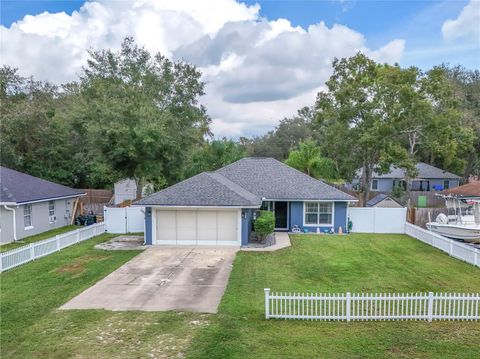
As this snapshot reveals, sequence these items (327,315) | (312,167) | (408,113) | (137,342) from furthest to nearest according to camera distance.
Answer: (312,167) < (408,113) < (327,315) < (137,342)

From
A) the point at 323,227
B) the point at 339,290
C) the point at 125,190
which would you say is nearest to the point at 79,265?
the point at 339,290

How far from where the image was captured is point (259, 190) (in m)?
23.1

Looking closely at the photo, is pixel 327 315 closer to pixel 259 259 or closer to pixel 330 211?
pixel 259 259

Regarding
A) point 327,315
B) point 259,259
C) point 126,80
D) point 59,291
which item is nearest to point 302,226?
point 259,259

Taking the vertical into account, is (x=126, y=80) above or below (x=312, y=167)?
above

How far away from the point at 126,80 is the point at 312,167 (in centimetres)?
1909

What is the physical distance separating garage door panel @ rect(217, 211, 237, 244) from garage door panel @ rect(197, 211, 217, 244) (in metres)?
0.26

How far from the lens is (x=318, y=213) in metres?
22.3

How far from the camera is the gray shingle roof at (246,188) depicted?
1856 centimetres

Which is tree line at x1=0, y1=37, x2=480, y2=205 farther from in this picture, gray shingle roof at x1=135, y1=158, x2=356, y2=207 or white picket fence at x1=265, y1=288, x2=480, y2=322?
white picket fence at x1=265, y1=288, x2=480, y2=322

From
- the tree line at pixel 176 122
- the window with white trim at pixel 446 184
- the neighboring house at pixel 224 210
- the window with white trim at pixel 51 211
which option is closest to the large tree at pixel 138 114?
the tree line at pixel 176 122

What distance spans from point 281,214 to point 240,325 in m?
14.4

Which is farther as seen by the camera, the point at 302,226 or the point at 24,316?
the point at 302,226

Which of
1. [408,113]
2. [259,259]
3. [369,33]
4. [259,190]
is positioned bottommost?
[259,259]
